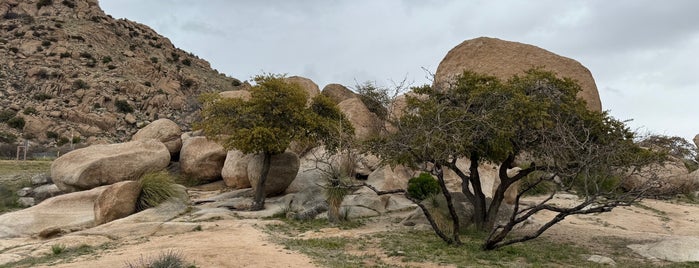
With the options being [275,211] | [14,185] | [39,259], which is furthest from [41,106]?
[39,259]

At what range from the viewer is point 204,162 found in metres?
25.6

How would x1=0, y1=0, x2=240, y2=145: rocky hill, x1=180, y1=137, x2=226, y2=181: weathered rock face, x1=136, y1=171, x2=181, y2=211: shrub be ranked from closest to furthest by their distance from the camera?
x1=136, y1=171, x2=181, y2=211: shrub → x1=180, y1=137, x2=226, y2=181: weathered rock face → x1=0, y1=0, x2=240, y2=145: rocky hill

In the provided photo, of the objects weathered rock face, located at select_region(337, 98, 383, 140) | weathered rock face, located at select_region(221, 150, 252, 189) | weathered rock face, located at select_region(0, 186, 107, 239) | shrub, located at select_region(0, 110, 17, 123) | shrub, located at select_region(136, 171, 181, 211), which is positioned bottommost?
weathered rock face, located at select_region(0, 186, 107, 239)

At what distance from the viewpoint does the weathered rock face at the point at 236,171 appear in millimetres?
23203

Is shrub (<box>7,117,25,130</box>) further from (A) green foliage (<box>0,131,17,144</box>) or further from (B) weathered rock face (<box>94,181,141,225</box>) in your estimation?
(B) weathered rock face (<box>94,181,141,225</box>)

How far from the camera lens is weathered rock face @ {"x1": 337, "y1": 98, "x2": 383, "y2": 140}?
2678 cm

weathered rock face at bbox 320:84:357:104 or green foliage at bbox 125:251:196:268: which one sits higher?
weathered rock face at bbox 320:84:357:104

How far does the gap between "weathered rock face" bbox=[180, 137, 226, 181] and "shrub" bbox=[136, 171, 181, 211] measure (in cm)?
674

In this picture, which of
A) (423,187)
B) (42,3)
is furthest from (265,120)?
(42,3)

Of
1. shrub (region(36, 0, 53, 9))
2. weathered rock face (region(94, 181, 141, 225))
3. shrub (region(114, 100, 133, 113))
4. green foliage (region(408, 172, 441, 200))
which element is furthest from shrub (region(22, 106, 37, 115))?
green foliage (region(408, 172, 441, 200))

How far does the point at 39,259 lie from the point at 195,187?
14.1 m

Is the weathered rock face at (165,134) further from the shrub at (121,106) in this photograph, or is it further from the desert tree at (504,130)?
the shrub at (121,106)

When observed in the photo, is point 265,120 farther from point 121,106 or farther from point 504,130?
point 121,106

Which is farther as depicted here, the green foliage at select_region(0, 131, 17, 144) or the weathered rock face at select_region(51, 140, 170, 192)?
the green foliage at select_region(0, 131, 17, 144)
